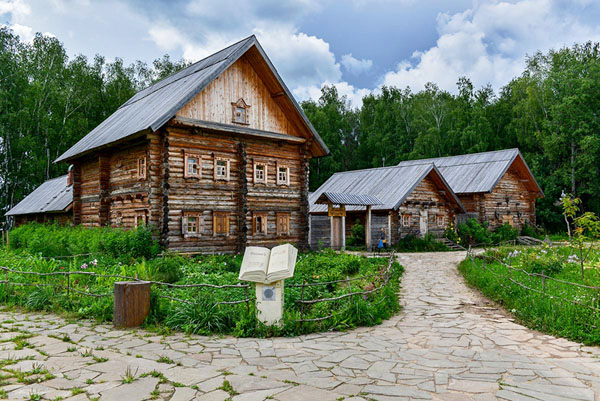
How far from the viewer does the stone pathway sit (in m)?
4.98

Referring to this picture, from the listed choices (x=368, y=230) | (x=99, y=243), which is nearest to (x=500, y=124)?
(x=368, y=230)

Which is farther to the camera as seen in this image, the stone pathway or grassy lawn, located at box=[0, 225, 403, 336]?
grassy lawn, located at box=[0, 225, 403, 336]

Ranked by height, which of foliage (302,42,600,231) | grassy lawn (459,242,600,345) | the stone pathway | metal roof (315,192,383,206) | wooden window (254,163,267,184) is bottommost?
the stone pathway

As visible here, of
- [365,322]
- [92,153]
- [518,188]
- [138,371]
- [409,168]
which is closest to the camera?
[138,371]

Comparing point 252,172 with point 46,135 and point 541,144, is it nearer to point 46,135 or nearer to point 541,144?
point 46,135

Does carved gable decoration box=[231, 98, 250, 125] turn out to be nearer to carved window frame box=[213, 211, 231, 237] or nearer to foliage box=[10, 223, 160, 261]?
carved window frame box=[213, 211, 231, 237]

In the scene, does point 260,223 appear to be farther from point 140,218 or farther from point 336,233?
point 336,233

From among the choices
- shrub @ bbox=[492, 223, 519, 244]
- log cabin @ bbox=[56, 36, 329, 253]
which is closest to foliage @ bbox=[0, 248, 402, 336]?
log cabin @ bbox=[56, 36, 329, 253]

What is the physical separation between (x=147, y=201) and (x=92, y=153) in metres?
5.82

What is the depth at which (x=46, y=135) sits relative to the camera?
35469mm

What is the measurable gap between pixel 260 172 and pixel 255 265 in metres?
12.2

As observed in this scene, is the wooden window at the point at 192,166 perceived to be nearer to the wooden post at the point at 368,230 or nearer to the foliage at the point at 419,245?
the wooden post at the point at 368,230

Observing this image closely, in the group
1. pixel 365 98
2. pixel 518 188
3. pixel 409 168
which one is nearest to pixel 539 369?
pixel 409 168

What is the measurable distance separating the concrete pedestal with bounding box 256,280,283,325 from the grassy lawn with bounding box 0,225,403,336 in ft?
0.49
